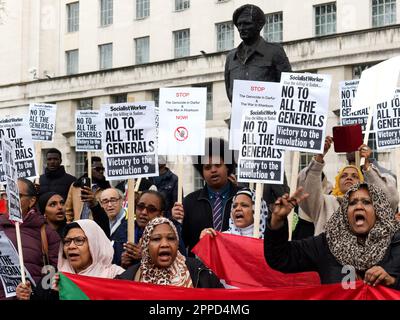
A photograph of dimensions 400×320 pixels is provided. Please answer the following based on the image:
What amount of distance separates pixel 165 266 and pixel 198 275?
0.81 ft

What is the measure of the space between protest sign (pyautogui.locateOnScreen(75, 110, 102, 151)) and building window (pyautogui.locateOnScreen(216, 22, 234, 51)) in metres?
22.4

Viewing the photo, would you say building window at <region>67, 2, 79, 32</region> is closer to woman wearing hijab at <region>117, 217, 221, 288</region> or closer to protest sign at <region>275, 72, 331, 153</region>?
protest sign at <region>275, 72, 331, 153</region>

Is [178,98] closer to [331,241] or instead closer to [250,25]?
[250,25]

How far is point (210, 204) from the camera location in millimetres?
8031

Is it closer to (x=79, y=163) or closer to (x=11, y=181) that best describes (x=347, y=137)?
(x=11, y=181)

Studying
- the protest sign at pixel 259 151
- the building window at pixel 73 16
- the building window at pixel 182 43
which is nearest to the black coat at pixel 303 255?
the protest sign at pixel 259 151

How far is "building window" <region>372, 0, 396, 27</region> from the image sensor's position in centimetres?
3114

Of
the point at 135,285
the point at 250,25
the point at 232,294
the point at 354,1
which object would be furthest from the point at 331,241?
the point at 354,1

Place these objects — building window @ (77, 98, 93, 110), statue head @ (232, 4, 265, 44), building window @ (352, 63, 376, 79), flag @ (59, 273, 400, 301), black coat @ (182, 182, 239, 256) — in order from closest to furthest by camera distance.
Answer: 1. flag @ (59, 273, 400, 301)
2. black coat @ (182, 182, 239, 256)
3. statue head @ (232, 4, 265, 44)
4. building window @ (352, 63, 376, 79)
5. building window @ (77, 98, 93, 110)

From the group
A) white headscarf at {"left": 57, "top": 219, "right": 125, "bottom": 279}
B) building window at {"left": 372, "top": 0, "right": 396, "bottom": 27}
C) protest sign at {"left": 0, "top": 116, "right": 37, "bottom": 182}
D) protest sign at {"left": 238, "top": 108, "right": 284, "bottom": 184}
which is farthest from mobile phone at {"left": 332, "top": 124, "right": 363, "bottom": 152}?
building window at {"left": 372, "top": 0, "right": 396, "bottom": 27}

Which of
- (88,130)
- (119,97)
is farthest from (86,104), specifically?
(88,130)

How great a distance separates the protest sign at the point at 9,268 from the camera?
22.5 ft

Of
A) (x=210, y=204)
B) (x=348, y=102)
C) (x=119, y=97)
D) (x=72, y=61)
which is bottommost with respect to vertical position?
(x=210, y=204)

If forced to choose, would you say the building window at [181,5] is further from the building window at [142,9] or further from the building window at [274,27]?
the building window at [274,27]
